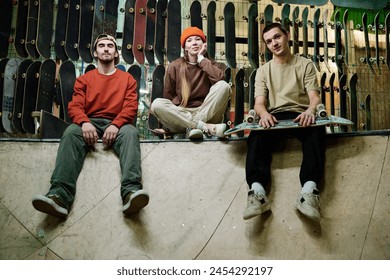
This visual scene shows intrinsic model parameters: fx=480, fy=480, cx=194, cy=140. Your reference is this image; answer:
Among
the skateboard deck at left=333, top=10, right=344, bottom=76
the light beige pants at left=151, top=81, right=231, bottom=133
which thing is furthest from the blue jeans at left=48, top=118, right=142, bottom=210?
the skateboard deck at left=333, top=10, right=344, bottom=76

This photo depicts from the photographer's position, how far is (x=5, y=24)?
2621mm

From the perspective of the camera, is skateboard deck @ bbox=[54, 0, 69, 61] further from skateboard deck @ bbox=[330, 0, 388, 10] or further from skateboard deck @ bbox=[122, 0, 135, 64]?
skateboard deck @ bbox=[330, 0, 388, 10]

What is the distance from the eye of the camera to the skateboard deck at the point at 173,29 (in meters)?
2.62

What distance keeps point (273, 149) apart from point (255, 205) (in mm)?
350

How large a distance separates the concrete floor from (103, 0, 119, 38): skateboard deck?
0.77 metres

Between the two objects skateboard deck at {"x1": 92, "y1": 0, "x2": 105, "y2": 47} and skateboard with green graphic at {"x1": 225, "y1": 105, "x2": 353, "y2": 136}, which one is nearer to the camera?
skateboard with green graphic at {"x1": 225, "y1": 105, "x2": 353, "y2": 136}

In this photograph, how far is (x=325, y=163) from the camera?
209 centimetres

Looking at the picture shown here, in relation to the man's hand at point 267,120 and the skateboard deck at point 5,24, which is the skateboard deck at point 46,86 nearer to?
the skateboard deck at point 5,24

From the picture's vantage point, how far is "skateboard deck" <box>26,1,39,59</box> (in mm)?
2596

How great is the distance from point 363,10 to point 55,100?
1947 mm

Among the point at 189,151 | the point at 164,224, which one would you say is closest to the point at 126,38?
the point at 189,151

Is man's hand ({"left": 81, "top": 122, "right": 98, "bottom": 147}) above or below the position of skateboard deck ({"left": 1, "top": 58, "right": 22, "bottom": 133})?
below

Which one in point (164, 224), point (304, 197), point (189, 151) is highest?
point (189, 151)
